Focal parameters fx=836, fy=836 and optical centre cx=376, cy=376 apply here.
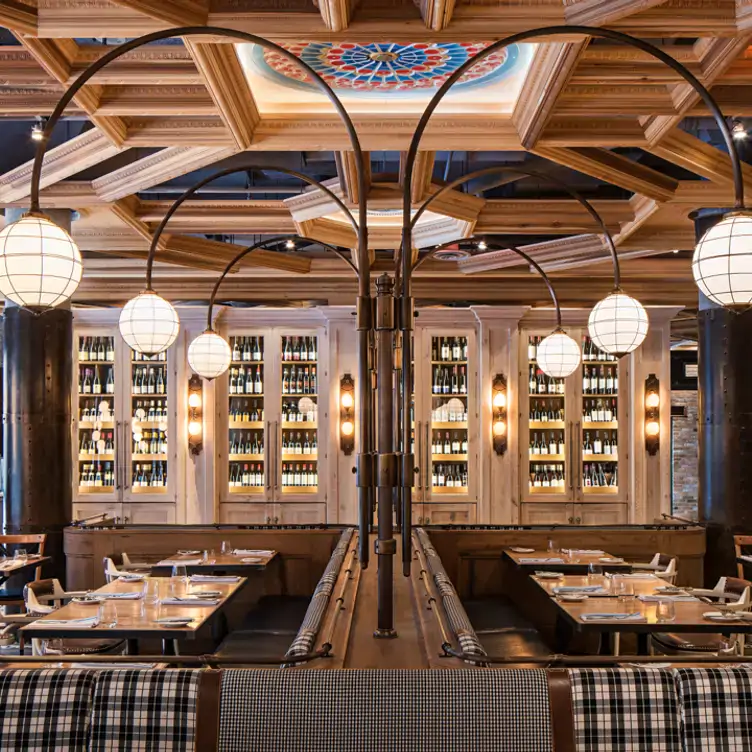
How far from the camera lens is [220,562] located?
6.04m

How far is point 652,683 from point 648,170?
4.36 m

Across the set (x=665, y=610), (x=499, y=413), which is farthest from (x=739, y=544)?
(x=499, y=413)

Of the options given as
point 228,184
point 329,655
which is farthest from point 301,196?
point 329,655

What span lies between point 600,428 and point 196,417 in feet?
16.0

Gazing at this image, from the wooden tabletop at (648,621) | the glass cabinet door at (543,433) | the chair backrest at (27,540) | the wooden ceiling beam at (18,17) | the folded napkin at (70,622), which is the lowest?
the wooden tabletop at (648,621)

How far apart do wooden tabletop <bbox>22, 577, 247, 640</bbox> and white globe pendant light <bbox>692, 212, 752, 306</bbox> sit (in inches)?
112

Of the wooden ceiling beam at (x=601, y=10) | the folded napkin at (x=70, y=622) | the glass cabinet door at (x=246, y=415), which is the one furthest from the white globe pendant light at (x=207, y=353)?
the glass cabinet door at (x=246, y=415)

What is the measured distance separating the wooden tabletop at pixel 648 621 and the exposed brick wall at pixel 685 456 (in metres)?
13.5

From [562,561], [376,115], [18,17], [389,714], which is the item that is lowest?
[562,561]

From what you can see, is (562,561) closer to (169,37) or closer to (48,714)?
(48,714)

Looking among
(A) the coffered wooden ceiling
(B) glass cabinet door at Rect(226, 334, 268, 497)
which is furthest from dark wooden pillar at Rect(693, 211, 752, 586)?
(B) glass cabinet door at Rect(226, 334, 268, 497)

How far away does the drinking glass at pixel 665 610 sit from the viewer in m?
4.32

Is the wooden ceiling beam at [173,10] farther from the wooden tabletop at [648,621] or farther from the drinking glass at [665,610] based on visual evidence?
the drinking glass at [665,610]

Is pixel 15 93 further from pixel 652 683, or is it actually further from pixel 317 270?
pixel 317 270
